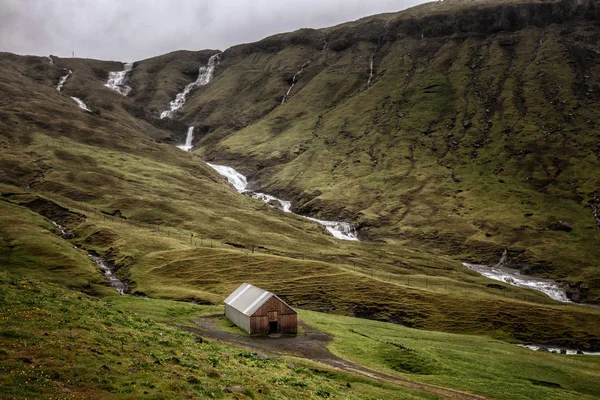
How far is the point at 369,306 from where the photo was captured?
93.8 metres

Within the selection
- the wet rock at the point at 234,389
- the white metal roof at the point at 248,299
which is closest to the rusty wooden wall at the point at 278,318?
the white metal roof at the point at 248,299

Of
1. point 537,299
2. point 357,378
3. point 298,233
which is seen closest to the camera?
point 357,378

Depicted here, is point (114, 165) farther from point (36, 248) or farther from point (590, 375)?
point (590, 375)

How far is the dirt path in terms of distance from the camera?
44.9m

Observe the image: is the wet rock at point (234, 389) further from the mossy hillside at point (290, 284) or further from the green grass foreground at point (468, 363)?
the mossy hillside at point (290, 284)

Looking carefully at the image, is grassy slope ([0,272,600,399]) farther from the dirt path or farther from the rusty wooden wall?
the rusty wooden wall

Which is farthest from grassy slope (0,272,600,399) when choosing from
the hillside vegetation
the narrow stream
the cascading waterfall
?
the cascading waterfall

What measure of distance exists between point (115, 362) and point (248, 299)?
39.1m

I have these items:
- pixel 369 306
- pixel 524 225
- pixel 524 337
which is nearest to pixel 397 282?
pixel 369 306

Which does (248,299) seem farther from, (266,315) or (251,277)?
(251,277)

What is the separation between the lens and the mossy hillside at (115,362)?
23750 mm

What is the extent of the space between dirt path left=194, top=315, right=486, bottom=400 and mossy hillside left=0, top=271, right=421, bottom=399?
145 inches

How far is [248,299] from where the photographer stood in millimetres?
66688

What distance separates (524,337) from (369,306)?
28.7m
